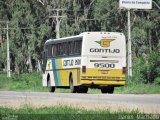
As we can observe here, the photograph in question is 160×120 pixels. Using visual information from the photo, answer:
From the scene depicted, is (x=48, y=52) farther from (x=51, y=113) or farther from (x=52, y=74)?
(x=51, y=113)

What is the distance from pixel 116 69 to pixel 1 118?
67.7ft

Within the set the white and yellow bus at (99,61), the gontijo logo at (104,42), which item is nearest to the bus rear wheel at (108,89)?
the white and yellow bus at (99,61)

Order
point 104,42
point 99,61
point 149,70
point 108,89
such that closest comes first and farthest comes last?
point 99,61, point 104,42, point 108,89, point 149,70

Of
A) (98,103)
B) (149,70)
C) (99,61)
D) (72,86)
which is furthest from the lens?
(149,70)

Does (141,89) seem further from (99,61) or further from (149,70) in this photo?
(149,70)

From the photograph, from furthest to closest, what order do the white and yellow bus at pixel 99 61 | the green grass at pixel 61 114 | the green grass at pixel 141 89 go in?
the green grass at pixel 141 89
the white and yellow bus at pixel 99 61
the green grass at pixel 61 114

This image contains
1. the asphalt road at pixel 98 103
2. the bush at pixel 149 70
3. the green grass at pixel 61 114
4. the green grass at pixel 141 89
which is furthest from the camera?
the bush at pixel 149 70

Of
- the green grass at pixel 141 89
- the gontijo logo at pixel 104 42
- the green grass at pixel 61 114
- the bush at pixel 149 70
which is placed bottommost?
the green grass at pixel 61 114

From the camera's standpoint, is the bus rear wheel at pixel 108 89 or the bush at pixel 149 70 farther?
the bush at pixel 149 70

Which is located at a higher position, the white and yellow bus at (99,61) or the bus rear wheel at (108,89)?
the white and yellow bus at (99,61)

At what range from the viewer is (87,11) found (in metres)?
80.7

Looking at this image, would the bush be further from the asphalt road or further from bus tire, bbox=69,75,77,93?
the asphalt road

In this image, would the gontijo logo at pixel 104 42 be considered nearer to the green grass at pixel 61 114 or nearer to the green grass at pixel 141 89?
the green grass at pixel 141 89

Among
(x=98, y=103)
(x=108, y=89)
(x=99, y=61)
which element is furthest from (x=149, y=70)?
(x=98, y=103)
